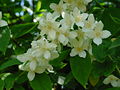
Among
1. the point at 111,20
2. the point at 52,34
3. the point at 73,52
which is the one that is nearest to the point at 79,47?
the point at 73,52

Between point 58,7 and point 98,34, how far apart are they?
10.4 inches

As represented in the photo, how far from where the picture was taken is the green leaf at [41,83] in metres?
1.35

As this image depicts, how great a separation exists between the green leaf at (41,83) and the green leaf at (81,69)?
126 millimetres

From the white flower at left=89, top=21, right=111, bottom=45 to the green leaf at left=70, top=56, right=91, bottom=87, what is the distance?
3.4 inches

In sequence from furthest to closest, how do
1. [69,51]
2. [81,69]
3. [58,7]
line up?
1. [58,7]
2. [69,51]
3. [81,69]

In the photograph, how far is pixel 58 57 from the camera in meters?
1.40

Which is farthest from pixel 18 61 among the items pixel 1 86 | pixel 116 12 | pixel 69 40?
pixel 116 12

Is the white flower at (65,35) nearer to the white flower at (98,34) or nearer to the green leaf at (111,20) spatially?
the white flower at (98,34)

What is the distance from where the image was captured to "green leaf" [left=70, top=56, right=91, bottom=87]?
132 cm

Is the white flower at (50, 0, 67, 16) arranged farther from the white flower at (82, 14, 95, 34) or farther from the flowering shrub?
the white flower at (82, 14, 95, 34)

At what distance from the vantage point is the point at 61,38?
135cm

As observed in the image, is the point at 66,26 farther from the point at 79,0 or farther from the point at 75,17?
the point at 79,0

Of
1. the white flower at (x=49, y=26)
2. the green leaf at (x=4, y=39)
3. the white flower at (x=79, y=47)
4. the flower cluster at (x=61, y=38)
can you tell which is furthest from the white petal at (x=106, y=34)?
the green leaf at (x=4, y=39)

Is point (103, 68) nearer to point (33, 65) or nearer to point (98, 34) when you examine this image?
point (98, 34)
